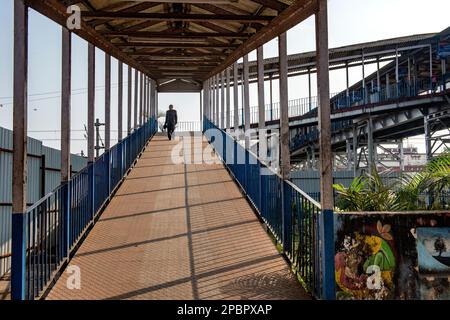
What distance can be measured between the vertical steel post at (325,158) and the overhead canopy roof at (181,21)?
47 centimetres

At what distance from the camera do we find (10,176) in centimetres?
1017

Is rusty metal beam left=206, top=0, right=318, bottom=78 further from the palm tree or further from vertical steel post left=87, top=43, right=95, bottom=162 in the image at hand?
vertical steel post left=87, top=43, right=95, bottom=162

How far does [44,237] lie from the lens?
18.9 ft

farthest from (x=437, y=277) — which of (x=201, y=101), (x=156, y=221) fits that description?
(x=201, y=101)

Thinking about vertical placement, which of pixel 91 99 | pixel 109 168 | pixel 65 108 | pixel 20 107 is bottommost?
pixel 109 168

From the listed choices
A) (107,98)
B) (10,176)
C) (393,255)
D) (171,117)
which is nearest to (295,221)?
(393,255)

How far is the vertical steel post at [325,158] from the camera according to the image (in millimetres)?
4883

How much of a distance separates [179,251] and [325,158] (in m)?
2.71

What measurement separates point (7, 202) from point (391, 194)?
27.0 feet

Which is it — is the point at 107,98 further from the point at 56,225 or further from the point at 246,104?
the point at 56,225

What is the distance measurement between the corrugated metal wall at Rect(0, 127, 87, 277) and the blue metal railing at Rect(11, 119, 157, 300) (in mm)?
2309

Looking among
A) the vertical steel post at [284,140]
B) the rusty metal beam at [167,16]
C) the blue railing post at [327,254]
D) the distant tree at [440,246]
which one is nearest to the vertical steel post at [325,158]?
the blue railing post at [327,254]

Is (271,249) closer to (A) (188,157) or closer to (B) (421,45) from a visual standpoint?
(A) (188,157)

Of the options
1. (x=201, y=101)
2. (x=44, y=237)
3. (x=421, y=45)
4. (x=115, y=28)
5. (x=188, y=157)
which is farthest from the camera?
(x=421, y=45)
